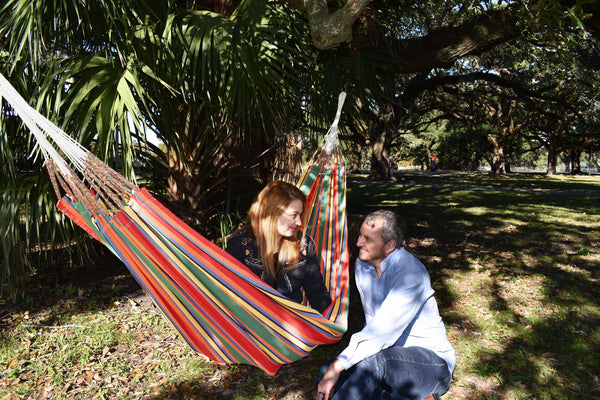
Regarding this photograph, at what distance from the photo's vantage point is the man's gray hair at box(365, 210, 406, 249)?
2.11m

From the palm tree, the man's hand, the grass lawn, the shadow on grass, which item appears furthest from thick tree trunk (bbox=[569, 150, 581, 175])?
the man's hand

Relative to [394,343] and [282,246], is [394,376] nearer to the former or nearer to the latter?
[394,343]

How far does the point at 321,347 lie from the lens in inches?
126

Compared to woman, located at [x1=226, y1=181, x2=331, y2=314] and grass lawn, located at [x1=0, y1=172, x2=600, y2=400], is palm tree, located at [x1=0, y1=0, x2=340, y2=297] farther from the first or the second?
woman, located at [x1=226, y1=181, x2=331, y2=314]

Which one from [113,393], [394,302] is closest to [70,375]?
[113,393]

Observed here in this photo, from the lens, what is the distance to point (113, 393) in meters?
2.64

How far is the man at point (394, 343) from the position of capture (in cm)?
183

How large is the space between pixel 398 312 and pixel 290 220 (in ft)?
2.78

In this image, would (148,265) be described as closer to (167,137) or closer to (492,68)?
(167,137)

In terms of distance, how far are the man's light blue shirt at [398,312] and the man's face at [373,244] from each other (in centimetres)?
4

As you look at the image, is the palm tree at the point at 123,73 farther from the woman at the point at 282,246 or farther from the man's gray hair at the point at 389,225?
the man's gray hair at the point at 389,225

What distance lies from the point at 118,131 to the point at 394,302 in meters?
2.10

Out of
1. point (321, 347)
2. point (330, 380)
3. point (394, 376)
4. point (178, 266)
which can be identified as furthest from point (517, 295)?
point (178, 266)

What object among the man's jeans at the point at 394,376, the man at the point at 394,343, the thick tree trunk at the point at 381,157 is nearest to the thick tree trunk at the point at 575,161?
the thick tree trunk at the point at 381,157
